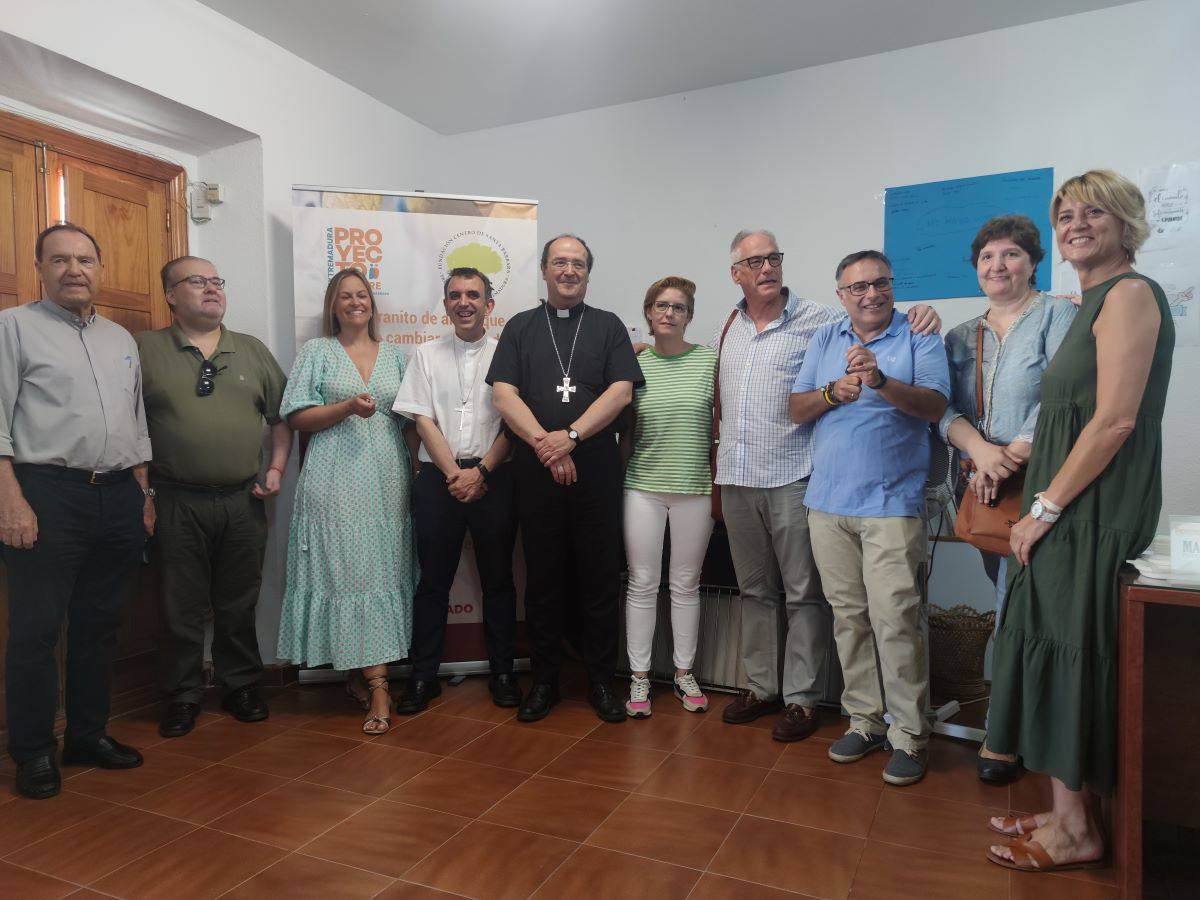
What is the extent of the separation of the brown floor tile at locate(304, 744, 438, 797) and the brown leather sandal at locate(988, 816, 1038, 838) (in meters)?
1.67

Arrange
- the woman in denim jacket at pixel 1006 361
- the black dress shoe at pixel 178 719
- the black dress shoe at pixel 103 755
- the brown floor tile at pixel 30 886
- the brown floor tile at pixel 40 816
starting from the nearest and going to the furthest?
the brown floor tile at pixel 30 886 < the brown floor tile at pixel 40 816 < the woman in denim jacket at pixel 1006 361 < the black dress shoe at pixel 103 755 < the black dress shoe at pixel 178 719

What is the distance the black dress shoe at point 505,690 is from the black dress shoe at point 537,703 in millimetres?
78

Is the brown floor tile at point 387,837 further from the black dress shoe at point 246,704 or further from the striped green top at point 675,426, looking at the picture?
the striped green top at point 675,426

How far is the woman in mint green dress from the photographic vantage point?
293cm

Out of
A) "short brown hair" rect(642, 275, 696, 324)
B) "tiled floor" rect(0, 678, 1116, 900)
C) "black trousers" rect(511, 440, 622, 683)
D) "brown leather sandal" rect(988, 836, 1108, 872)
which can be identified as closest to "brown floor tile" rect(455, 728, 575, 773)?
"tiled floor" rect(0, 678, 1116, 900)

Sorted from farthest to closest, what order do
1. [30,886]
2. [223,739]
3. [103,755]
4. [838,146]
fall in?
[838,146] < [223,739] < [103,755] < [30,886]

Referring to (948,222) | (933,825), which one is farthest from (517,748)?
(948,222)

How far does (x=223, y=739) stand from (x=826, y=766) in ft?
6.82

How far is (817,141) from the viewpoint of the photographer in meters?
3.82

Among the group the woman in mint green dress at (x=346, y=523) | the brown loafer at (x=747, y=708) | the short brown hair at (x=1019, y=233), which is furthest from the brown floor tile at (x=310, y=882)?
the short brown hair at (x=1019, y=233)

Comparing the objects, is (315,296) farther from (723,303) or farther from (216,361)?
(723,303)

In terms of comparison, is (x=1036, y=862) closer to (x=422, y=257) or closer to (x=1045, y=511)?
(x=1045, y=511)

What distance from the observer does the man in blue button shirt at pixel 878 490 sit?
238 cm

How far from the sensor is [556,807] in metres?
2.23
